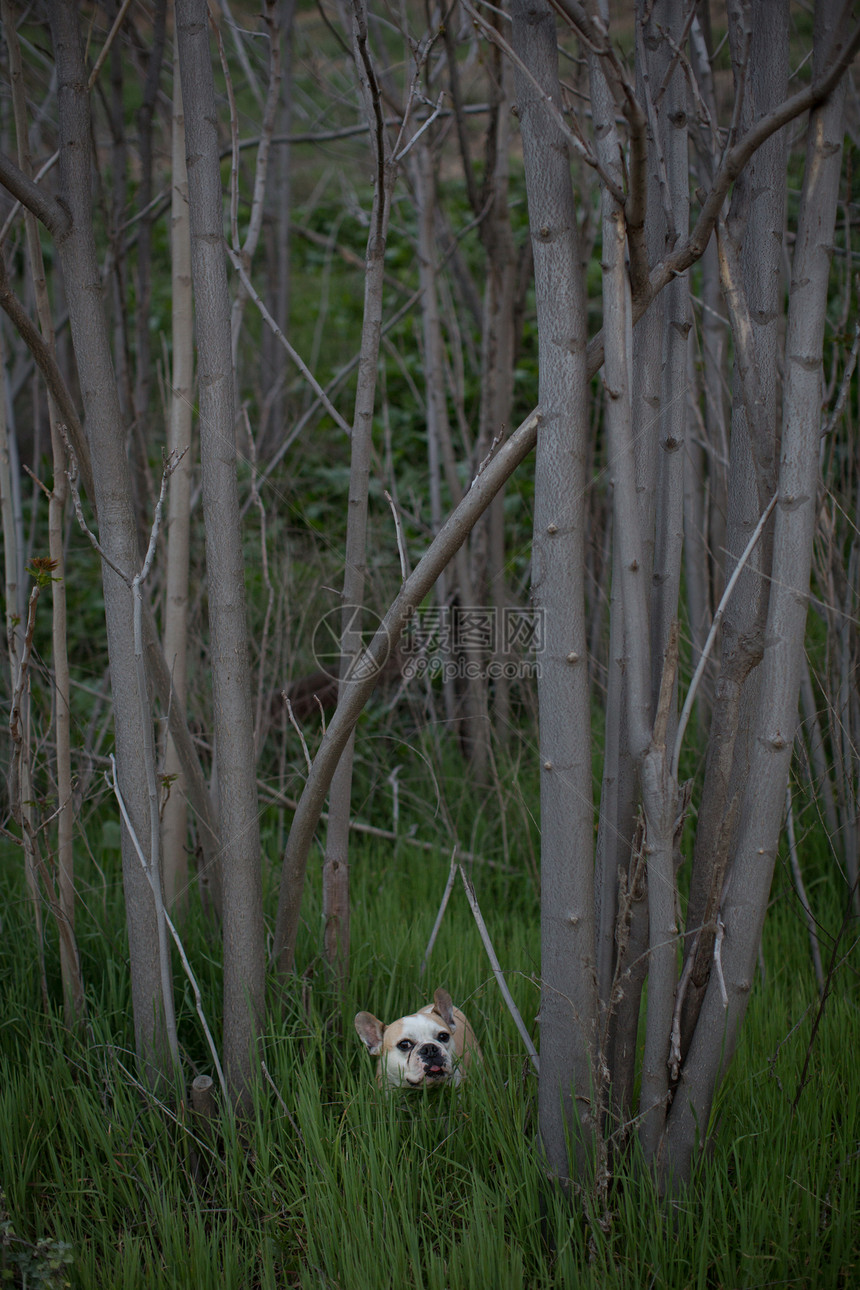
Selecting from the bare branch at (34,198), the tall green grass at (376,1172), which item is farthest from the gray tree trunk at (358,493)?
the bare branch at (34,198)

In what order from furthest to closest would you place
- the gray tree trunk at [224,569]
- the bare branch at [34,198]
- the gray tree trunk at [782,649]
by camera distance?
the gray tree trunk at [224,569] → the bare branch at [34,198] → the gray tree trunk at [782,649]

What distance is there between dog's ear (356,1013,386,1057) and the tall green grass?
0.06 metres

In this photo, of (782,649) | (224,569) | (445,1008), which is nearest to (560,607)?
(782,649)

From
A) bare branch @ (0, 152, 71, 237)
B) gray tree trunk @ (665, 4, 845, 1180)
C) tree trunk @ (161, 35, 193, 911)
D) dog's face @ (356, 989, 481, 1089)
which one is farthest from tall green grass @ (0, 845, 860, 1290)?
bare branch @ (0, 152, 71, 237)

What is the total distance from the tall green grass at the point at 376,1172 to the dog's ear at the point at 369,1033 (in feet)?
0.19

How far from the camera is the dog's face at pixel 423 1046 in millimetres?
1606

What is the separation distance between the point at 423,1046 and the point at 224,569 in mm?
967

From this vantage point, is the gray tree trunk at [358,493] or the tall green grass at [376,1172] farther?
the gray tree trunk at [358,493]

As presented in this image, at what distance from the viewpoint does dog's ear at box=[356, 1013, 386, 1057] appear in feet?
5.57

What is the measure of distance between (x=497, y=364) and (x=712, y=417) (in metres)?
0.88

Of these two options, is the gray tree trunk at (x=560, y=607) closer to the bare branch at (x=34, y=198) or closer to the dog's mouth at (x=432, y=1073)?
the dog's mouth at (x=432, y=1073)

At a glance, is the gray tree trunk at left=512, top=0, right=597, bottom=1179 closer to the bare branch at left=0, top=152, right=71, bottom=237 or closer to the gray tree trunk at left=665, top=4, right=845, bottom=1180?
the gray tree trunk at left=665, top=4, right=845, bottom=1180

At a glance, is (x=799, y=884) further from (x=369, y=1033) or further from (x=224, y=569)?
(x=224, y=569)

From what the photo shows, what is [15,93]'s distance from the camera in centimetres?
185
